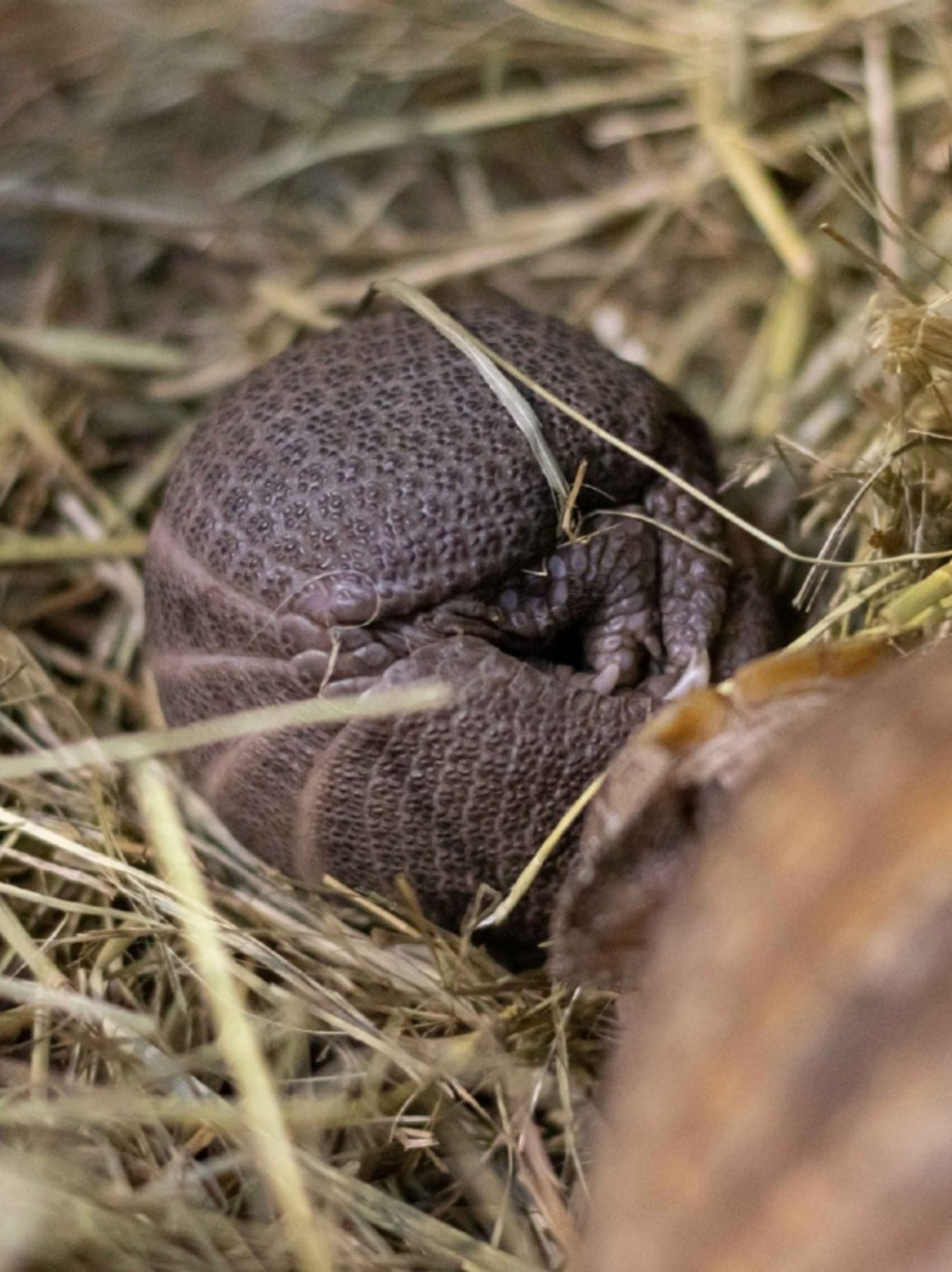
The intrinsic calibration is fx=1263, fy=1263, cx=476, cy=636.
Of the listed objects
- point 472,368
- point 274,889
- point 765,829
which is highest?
point 472,368

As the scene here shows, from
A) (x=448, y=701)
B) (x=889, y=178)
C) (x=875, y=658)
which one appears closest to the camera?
(x=875, y=658)

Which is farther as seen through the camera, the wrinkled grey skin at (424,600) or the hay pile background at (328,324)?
the wrinkled grey skin at (424,600)

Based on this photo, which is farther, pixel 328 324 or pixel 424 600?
pixel 328 324

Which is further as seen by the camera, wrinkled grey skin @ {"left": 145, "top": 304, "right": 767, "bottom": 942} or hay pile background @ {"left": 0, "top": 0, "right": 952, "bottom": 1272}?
wrinkled grey skin @ {"left": 145, "top": 304, "right": 767, "bottom": 942}

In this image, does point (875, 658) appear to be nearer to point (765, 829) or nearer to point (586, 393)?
point (765, 829)

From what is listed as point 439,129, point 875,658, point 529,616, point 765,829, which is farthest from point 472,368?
point 439,129
